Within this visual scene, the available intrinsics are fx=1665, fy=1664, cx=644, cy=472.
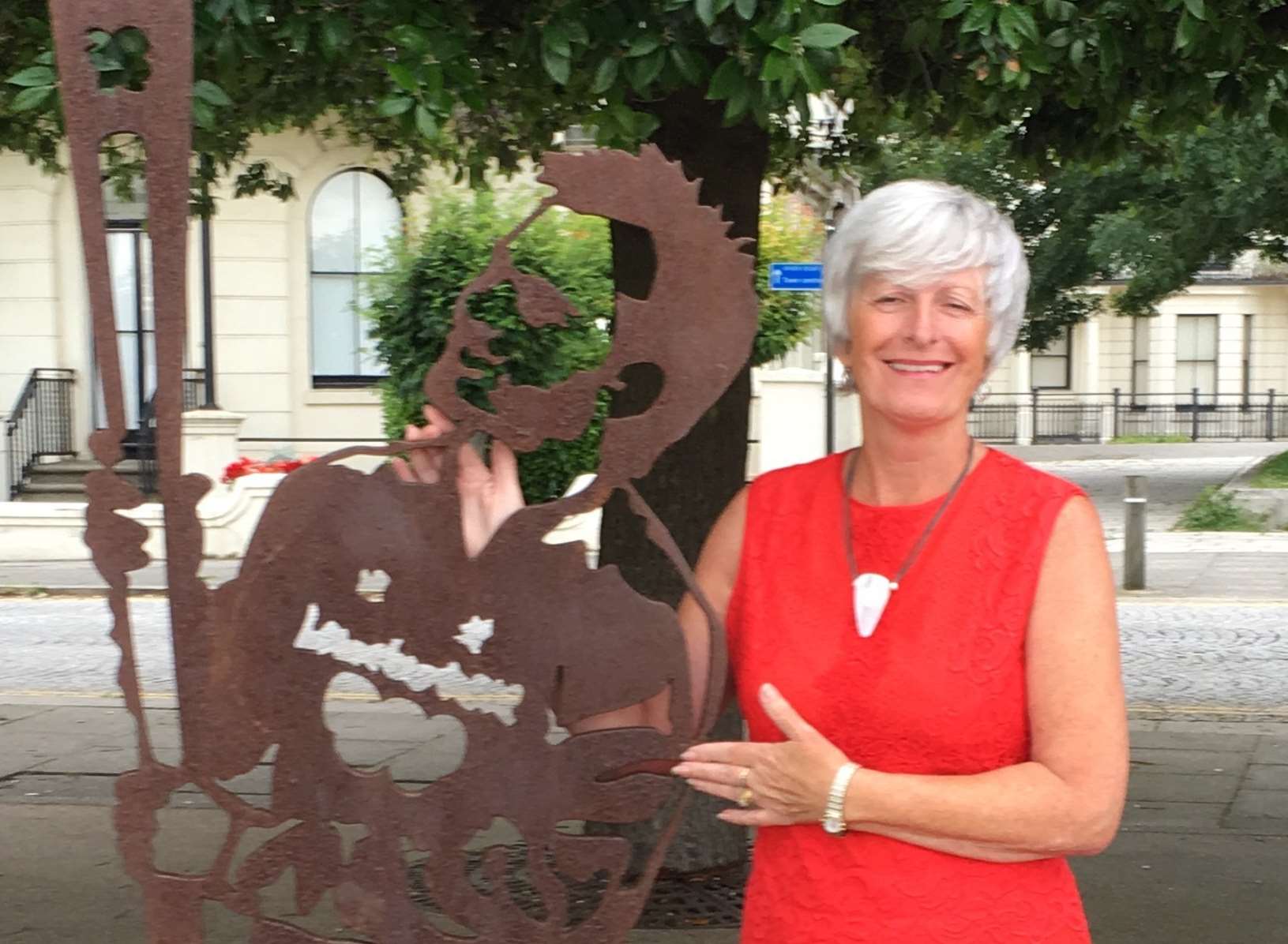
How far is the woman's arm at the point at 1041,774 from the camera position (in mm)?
2174

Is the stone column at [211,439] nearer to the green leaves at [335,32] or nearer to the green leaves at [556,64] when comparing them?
the green leaves at [335,32]

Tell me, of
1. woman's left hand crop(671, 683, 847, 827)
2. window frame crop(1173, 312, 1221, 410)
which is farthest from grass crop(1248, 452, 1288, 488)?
window frame crop(1173, 312, 1221, 410)

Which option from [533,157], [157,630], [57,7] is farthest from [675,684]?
[157,630]

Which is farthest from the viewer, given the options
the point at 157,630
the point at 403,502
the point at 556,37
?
the point at 157,630

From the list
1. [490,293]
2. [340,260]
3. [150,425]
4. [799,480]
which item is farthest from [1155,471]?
[799,480]

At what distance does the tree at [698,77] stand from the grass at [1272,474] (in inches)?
608

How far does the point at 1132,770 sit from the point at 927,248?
563cm

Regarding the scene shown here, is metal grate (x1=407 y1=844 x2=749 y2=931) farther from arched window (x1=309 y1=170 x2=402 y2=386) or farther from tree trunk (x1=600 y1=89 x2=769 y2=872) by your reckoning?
arched window (x1=309 y1=170 x2=402 y2=386)

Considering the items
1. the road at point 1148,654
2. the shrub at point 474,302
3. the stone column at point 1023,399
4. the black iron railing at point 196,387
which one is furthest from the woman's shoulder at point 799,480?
the stone column at point 1023,399

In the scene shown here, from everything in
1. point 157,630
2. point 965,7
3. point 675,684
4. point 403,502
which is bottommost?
point 157,630

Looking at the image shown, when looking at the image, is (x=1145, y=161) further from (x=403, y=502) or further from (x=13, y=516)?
(x=13, y=516)

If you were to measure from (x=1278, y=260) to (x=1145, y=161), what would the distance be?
19.2 meters

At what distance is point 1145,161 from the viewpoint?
659 cm

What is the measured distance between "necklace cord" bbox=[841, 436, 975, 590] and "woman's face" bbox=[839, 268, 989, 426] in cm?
9
